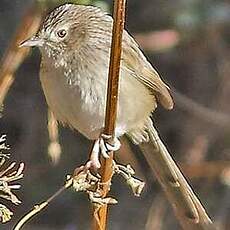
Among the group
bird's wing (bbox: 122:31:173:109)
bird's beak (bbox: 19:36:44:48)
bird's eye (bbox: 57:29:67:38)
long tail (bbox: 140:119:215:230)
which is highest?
bird's beak (bbox: 19:36:44:48)

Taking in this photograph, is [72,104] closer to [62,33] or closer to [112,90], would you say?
[62,33]

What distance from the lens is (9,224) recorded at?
6996 mm

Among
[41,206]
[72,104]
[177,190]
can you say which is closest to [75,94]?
[72,104]

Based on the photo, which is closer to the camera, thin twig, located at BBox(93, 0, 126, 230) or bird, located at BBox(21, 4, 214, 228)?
thin twig, located at BBox(93, 0, 126, 230)

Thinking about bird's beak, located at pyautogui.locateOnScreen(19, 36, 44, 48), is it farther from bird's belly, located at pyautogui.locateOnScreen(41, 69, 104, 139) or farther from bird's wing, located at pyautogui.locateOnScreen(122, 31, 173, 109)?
bird's wing, located at pyautogui.locateOnScreen(122, 31, 173, 109)

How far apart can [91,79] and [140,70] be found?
412 mm

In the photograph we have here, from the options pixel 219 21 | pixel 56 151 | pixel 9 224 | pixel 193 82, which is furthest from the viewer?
pixel 193 82

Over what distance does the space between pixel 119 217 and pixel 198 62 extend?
1323 millimetres

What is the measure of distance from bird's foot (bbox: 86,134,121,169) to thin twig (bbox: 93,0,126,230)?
0.06m

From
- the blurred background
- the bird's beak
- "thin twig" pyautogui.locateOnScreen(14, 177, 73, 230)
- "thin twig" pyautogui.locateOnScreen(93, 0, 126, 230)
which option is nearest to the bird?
the bird's beak

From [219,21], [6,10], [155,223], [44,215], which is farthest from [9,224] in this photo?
[219,21]

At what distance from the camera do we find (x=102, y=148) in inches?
148

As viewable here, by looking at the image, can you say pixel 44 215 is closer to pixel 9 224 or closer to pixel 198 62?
pixel 9 224

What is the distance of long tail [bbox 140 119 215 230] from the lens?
14.5 ft
